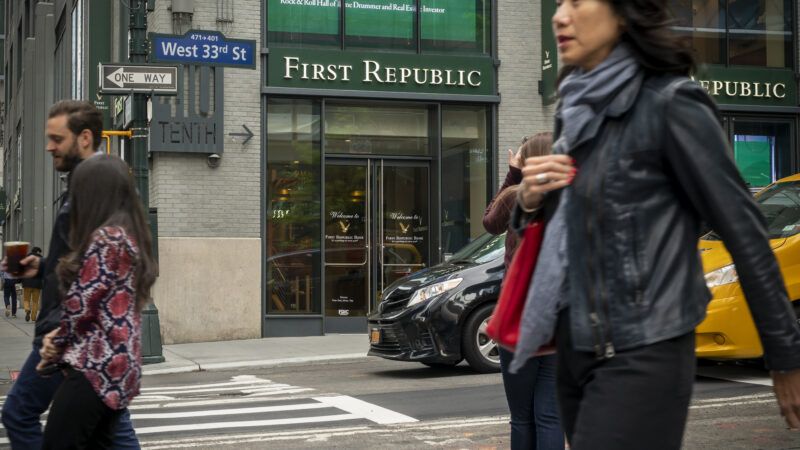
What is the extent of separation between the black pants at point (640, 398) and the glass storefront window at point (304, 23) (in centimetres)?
1531

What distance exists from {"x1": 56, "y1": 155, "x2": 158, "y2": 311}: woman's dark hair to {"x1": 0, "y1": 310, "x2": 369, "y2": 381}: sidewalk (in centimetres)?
926

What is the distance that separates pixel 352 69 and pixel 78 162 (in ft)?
43.5

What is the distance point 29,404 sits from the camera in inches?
184

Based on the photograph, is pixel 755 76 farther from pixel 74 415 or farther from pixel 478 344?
pixel 74 415

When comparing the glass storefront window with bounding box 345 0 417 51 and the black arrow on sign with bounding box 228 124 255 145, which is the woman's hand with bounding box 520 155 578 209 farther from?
the glass storefront window with bounding box 345 0 417 51

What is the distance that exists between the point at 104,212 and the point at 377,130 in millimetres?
13852

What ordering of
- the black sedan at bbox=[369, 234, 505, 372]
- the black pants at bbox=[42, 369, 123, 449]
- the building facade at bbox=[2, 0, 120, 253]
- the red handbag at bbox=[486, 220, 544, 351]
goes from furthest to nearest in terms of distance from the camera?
1. the building facade at bbox=[2, 0, 120, 253]
2. the black sedan at bbox=[369, 234, 505, 372]
3. the black pants at bbox=[42, 369, 123, 449]
4. the red handbag at bbox=[486, 220, 544, 351]

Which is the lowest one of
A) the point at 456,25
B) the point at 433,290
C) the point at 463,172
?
the point at 433,290

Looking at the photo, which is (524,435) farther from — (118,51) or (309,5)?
(118,51)

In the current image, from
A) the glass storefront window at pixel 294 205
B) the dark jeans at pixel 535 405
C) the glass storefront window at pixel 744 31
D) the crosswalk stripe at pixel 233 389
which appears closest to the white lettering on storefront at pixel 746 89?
the glass storefront window at pixel 744 31

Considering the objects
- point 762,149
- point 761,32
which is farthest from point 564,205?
point 761,32

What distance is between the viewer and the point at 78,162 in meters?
4.59

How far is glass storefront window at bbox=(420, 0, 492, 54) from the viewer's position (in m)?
18.2

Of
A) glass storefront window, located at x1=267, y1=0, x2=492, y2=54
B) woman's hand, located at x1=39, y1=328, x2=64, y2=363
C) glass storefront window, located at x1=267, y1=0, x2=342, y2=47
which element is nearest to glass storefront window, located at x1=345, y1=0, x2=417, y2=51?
glass storefront window, located at x1=267, y1=0, x2=492, y2=54
